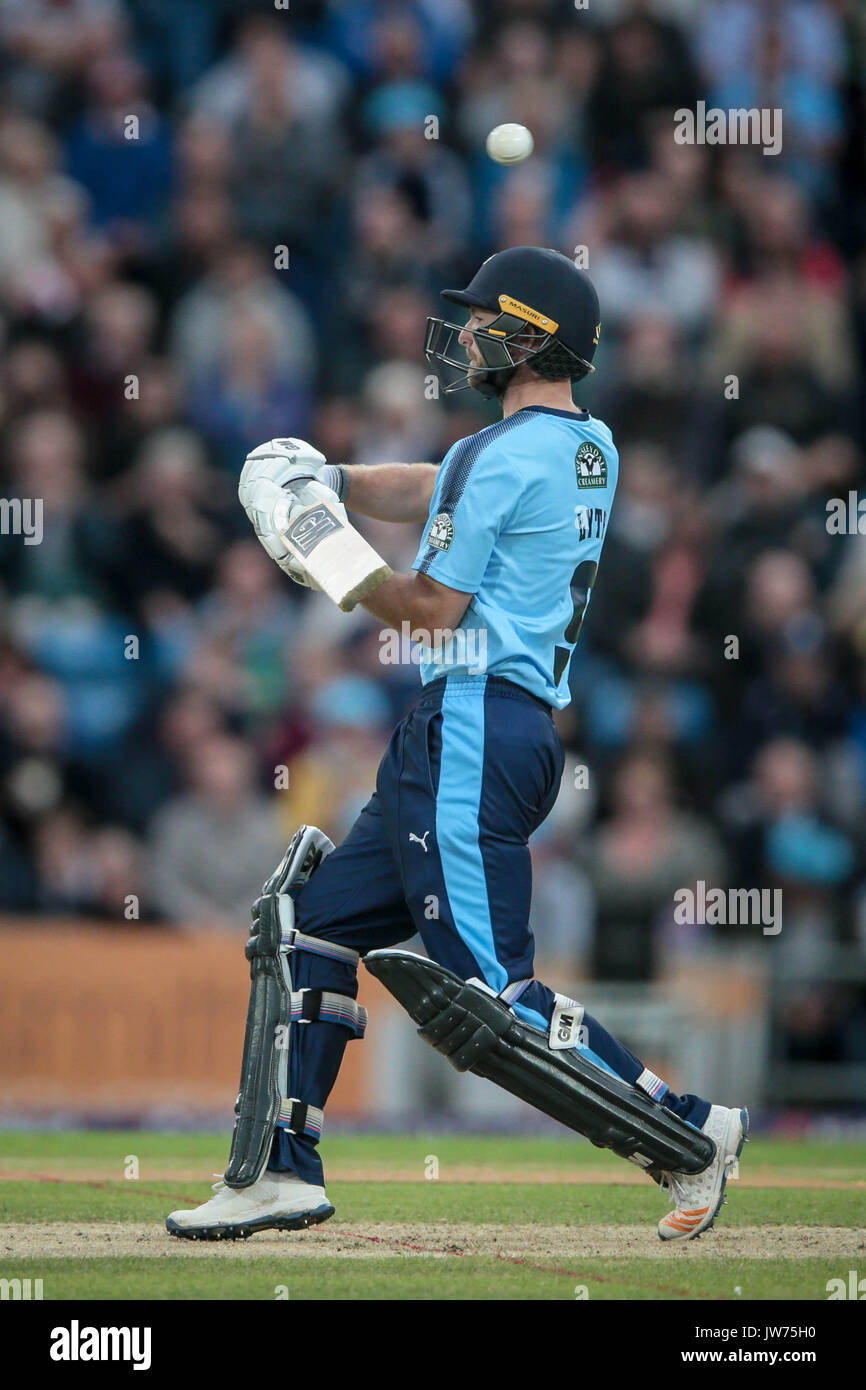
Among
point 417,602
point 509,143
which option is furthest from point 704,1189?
point 509,143

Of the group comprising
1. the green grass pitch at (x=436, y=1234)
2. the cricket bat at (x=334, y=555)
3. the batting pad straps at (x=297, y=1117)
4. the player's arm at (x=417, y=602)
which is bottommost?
the green grass pitch at (x=436, y=1234)

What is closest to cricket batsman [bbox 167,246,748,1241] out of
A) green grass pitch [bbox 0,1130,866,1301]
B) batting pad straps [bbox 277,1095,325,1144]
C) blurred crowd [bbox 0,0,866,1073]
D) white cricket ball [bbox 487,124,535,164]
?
batting pad straps [bbox 277,1095,325,1144]

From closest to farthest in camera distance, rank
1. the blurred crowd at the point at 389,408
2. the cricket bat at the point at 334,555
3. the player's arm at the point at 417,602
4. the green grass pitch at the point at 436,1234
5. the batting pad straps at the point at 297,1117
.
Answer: the green grass pitch at the point at 436,1234, the cricket bat at the point at 334,555, the player's arm at the point at 417,602, the batting pad straps at the point at 297,1117, the blurred crowd at the point at 389,408

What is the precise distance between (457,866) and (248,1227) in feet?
3.72

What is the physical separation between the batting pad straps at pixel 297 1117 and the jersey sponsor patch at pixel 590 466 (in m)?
1.89

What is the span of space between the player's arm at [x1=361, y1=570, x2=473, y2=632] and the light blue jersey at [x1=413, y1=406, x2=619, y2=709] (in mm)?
32

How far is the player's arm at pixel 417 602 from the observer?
528cm

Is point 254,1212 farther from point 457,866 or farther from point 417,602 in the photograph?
point 417,602

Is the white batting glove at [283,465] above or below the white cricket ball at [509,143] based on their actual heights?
below

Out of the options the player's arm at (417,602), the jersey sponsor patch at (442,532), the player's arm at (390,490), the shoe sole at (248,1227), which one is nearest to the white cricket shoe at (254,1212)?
the shoe sole at (248,1227)

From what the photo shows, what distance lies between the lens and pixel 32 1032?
9.89 meters

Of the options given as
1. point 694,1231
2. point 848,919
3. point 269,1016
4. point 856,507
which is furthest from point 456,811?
point 856,507

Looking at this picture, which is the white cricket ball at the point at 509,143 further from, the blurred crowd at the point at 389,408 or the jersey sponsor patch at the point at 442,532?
the blurred crowd at the point at 389,408

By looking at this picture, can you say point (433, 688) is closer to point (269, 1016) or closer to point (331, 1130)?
point (269, 1016)
